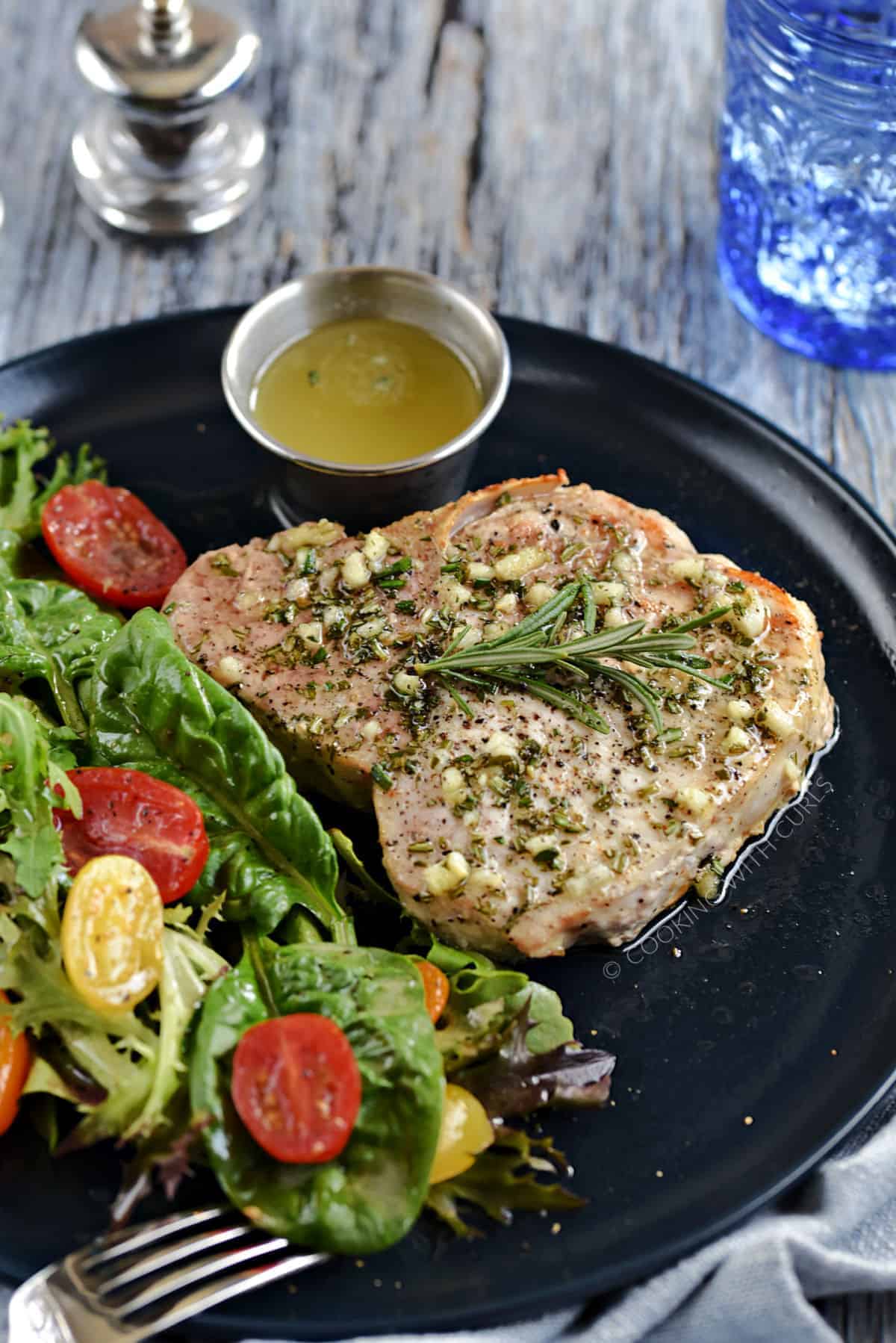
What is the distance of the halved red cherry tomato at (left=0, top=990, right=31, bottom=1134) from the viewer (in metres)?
3.69

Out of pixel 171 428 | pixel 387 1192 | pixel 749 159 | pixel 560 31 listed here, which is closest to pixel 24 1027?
pixel 387 1192

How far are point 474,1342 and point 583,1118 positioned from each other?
68 centimetres

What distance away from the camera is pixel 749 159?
594 cm

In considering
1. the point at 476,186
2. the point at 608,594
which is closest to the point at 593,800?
the point at 608,594

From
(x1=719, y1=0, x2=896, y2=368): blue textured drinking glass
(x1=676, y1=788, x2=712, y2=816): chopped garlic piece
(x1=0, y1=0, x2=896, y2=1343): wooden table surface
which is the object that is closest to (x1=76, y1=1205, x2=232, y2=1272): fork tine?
(x1=676, y1=788, x2=712, y2=816): chopped garlic piece

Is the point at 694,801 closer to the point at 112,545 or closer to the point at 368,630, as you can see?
the point at 368,630

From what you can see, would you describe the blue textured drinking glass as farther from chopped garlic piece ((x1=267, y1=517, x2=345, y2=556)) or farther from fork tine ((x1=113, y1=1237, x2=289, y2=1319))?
fork tine ((x1=113, y1=1237, x2=289, y2=1319))

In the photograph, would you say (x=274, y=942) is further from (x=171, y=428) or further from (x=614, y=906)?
(x=171, y=428)

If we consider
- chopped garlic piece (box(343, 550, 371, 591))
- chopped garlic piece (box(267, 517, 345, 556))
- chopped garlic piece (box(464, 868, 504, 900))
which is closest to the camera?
chopped garlic piece (box(464, 868, 504, 900))

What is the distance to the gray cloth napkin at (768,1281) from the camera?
145 inches

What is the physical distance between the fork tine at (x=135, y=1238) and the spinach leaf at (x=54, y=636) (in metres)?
1.59

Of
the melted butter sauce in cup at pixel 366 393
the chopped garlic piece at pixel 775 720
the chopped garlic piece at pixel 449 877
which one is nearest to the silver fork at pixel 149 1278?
the chopped garlic piece at pixel 449 877

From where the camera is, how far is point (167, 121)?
21.2ft

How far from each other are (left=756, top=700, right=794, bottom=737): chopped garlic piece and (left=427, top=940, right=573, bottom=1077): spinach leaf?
3.62 ft
